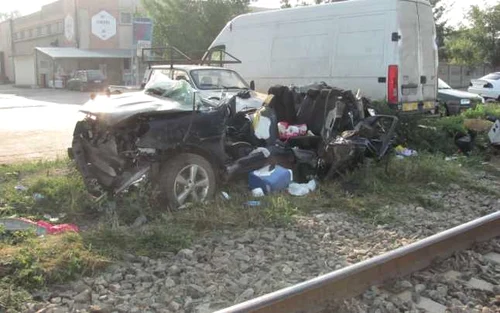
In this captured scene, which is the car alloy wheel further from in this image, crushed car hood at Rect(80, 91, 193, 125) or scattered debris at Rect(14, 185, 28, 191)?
scattered debris at Rect(14, 185, 28, 191)

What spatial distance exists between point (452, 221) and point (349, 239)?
56.1 inches

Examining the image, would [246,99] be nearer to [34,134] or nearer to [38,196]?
[38,196]

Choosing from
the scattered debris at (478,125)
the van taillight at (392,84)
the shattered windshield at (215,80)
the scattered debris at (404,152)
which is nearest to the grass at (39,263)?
the shattered windshield at (215,80)

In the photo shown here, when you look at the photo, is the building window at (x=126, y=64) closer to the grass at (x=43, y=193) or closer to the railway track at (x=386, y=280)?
the grass at (x=43, y=193)

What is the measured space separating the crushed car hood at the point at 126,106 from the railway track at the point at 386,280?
291 centimetres

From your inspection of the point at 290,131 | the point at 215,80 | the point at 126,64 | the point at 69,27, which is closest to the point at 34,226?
the point at 290,131

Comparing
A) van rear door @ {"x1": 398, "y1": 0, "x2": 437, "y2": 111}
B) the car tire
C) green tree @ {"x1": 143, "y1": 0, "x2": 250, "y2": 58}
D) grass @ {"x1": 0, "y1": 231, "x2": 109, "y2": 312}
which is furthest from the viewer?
green tree @ {"x1": 143, "y1": 0, "x2": 250, "y2": 58}

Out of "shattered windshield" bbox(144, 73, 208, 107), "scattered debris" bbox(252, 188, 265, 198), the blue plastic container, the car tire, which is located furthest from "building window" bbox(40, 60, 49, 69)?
the car tire

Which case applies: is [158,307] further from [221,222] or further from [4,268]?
[221,222]

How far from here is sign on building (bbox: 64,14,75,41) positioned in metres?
48.8

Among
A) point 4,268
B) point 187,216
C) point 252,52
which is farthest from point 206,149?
point 252,52

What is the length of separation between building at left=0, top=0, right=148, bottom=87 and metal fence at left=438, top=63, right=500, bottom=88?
78.4 ft

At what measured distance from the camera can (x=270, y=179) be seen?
6871 mm

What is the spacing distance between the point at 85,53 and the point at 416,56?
39.2 metres
